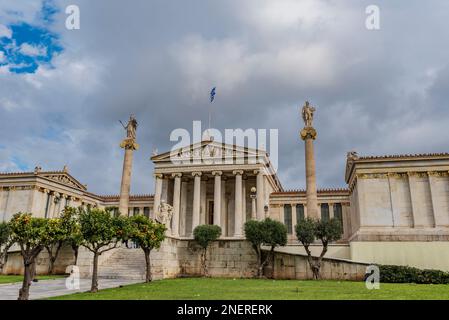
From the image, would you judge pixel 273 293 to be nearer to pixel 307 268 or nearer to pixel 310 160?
pixel 307 268

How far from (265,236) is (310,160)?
811cm

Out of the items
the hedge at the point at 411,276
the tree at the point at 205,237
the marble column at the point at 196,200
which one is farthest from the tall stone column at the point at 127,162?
the hedge at the point at 411,276

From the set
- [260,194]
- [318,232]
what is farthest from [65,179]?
[318,232]

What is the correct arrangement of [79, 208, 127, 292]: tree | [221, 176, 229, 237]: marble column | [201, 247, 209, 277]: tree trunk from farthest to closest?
1. [221, 176, 229, 237]: marble column
2. [201, 247, 209, 277]: tree trunk
3. [79, 208, 127, 292]: tree

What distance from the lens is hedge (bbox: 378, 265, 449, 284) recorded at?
22797mm

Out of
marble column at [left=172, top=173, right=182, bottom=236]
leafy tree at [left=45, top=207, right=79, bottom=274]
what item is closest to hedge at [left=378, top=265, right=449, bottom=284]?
leafy tree at [left=45, top=207, right=79, bottom=274]

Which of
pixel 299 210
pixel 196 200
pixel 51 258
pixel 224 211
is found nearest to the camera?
pixel 51 258

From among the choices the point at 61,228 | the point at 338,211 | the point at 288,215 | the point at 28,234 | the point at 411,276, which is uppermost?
the point at 338,211

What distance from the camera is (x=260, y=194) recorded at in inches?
1630

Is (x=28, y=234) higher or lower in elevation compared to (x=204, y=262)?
higher

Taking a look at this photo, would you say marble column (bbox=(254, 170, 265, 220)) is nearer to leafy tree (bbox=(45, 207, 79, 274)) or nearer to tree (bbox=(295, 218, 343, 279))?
tree (bbox=(295, 218, 343, 279))
